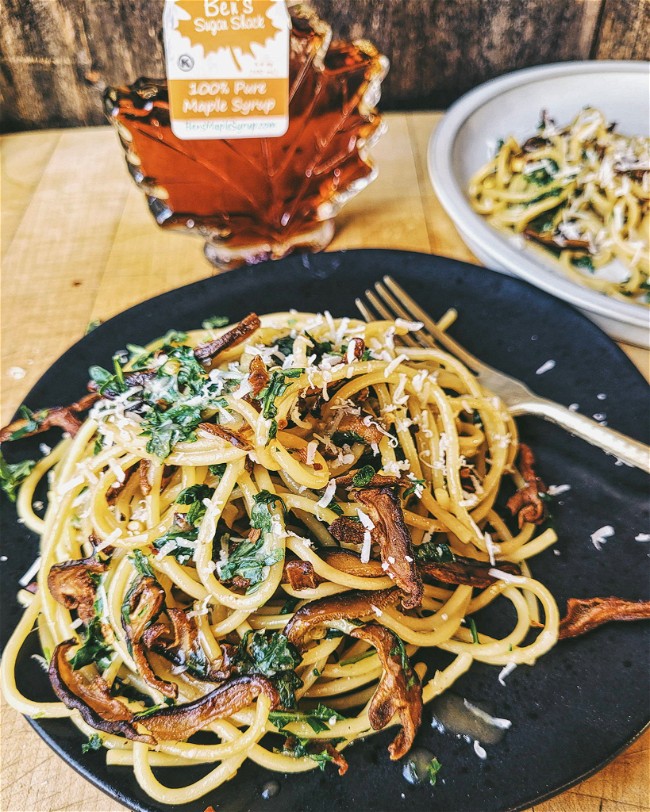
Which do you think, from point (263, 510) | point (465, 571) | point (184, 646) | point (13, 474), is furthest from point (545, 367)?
point (13, 474)

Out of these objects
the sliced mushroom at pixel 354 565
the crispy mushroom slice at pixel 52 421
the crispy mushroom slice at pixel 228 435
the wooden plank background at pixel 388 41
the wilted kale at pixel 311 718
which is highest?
the wooden plank background at pixel 388 41

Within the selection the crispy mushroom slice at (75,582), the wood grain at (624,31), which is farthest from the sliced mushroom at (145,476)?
the wood grain at (624,31)

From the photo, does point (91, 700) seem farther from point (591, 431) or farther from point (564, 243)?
point (564, 243)

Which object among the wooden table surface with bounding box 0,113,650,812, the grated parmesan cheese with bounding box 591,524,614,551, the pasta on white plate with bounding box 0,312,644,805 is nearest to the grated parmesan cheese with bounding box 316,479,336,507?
the pasta on white plate with bounding box 0,312,644,805

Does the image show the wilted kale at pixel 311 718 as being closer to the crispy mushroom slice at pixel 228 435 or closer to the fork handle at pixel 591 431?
the crispy mushroom slice at pixel 228 435

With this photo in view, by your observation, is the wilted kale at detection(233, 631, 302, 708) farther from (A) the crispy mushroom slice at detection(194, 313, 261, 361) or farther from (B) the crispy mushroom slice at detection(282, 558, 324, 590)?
(A) the crispy mushroom slice at detection(194, 313, 261, 361)

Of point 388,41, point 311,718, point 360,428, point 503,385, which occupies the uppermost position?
point 388,41
